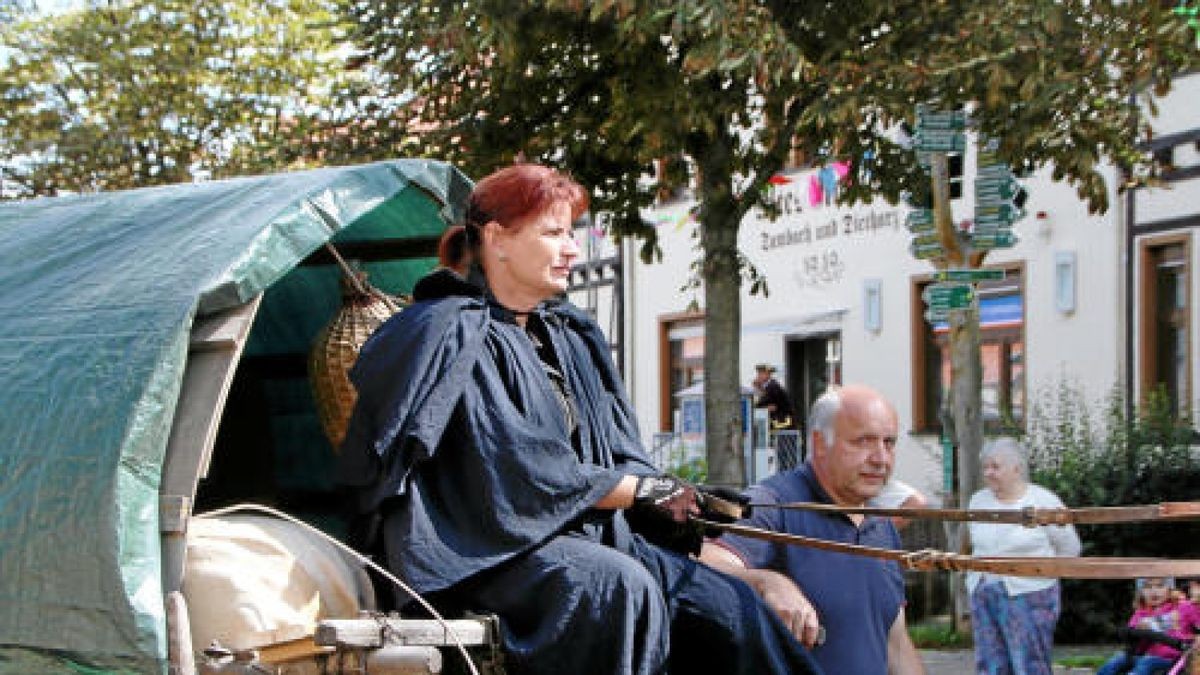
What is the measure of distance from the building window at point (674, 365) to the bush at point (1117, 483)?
439 inches

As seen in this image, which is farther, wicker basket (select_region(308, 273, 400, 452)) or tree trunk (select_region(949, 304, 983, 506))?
tree trunk (select_region(949, 304, 983, 506))

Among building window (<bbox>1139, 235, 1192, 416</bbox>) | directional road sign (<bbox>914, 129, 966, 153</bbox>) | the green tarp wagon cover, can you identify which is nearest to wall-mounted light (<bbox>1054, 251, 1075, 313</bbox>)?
building window (<bbox>1139, 235, 1192, 416</bbox>)

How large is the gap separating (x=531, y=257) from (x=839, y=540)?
1.08 m

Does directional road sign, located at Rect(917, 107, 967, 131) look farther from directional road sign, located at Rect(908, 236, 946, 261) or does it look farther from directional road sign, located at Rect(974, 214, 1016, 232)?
directional road sign, located at Rect(908, 236, 946, 261)

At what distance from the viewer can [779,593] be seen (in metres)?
4.54

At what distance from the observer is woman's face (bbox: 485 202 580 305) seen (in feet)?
14.7

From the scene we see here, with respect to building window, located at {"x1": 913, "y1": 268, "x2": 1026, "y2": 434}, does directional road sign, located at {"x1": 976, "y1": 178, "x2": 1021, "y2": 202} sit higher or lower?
higher

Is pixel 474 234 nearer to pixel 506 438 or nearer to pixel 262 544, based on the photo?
pixel 506 438

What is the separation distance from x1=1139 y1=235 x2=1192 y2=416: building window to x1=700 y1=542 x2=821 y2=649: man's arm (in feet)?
44.1

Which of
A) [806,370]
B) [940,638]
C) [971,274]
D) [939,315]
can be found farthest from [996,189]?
[806,370]

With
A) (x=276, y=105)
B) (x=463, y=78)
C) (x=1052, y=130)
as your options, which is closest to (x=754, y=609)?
(x=1052, y=130)

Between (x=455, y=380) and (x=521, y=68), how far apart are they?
8178mm

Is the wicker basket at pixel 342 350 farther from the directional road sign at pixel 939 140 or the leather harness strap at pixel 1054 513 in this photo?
the directional road sign at pixel 939 140

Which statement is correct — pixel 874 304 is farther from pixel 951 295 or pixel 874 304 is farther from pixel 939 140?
pixel 939 140
